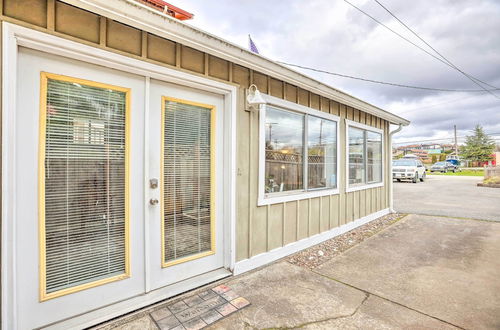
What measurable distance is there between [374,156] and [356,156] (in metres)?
1.07

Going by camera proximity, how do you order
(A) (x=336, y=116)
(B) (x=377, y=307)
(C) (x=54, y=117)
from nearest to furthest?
(C) (x=54, y=117), (B) (x=377, y=307), (A) (x=336, y=116)

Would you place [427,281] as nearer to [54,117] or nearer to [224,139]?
[224,139]

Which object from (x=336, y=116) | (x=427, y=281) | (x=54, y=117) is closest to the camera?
(x=54, y=117)

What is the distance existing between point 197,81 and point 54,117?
124 centimetres

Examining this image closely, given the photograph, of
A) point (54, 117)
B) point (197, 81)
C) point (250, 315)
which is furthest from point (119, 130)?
point (250, 315)

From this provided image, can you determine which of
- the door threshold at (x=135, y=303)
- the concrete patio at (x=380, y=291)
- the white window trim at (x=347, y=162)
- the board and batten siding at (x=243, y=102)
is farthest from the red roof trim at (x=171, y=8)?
the white window trim at (x=347, y=162)

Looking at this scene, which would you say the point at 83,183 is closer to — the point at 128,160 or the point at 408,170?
the point at 128,160

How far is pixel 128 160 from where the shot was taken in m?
2.02

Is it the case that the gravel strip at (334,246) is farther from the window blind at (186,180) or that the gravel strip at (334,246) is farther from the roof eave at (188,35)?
the roof eave at (188,35)

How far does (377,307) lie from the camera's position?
2088mm

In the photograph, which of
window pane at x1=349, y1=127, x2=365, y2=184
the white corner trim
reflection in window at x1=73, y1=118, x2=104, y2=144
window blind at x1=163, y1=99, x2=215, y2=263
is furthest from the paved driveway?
reflection in window at x1=73, y1=118, x2=104, y2=144

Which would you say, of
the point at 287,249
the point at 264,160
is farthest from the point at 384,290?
the point at 264,160

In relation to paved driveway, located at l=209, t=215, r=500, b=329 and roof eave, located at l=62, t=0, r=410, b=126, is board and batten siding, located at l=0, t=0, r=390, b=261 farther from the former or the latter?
paved driveway, located at l=209, t=215, r=500, b=329

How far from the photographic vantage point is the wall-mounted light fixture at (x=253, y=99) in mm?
2722
